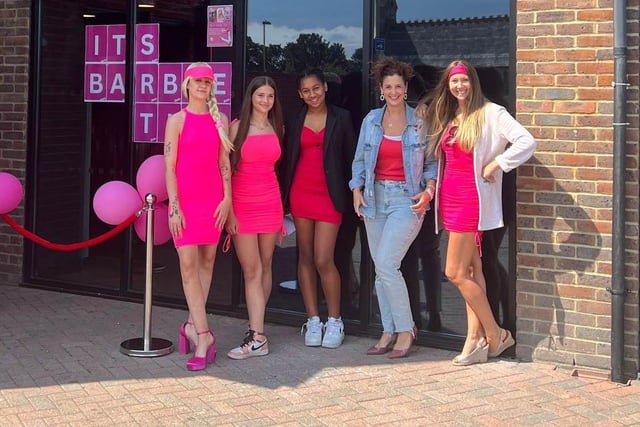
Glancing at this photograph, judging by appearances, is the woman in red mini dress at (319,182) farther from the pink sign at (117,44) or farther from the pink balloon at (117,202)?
the pink sign at (117,44)

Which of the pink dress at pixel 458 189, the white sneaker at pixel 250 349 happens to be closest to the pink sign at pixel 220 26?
the pink dress at pixel 458 189

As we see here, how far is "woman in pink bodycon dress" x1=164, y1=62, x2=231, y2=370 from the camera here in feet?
17.9

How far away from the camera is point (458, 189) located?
5477mm

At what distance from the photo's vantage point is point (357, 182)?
19.0ft

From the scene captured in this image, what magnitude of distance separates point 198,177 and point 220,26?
1.84 meters

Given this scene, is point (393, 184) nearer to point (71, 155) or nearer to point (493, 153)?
point (493, 153)

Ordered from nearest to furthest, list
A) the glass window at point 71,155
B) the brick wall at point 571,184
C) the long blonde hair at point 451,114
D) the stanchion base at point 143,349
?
1. the brick wall at point 571,184
2. the long blonde hair at point 451,114
3. the stanchion base at point 143,349
4. the glass window at point 71,155

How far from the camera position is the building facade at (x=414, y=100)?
5297 mm

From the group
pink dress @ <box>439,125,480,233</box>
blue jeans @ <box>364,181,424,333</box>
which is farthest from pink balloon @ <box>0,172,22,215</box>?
pink dress @ <box>439,125,480,233</box>

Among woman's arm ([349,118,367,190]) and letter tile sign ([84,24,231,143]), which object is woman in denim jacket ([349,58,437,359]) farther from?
letter tile sign ([84,24,231,143])

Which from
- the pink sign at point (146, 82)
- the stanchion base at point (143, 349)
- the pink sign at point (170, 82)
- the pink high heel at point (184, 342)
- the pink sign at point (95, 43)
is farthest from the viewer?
the pink sign at point (95, 43)

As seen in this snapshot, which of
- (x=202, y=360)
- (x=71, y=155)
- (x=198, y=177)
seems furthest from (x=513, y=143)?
(x=71, y=155)

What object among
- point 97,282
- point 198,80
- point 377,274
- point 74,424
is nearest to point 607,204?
point 377,274

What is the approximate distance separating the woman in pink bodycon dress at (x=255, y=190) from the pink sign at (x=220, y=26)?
1.17m
